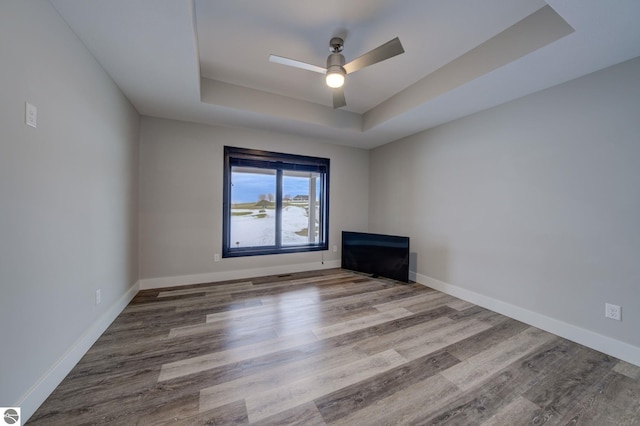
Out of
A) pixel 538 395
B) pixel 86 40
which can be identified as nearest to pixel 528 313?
pixel 538 395

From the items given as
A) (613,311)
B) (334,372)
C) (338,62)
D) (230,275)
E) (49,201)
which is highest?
(338,62)

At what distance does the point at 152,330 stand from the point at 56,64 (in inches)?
83.6

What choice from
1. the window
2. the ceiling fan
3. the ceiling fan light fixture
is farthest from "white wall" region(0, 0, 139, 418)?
the ceiling fan light fixture

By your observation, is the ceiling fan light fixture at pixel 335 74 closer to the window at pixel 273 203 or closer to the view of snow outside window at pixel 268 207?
the window at pixel 273 203

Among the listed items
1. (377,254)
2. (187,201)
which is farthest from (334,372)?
(187,201)

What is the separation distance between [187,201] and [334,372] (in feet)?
9.59

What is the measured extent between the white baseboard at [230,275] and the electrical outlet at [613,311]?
3.24m

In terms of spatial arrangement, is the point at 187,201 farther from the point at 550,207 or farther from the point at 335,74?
the point at 550,207

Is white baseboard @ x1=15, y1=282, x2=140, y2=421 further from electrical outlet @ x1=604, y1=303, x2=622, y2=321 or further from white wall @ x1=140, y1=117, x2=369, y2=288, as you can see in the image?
electrical outlet @ x1=604, y1=303, x2=622, y2=321

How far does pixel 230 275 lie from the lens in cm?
364

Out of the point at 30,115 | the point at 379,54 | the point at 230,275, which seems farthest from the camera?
the point at 230,275

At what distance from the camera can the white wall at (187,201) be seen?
3195 millimetres

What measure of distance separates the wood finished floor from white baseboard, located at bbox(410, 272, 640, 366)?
88 mm

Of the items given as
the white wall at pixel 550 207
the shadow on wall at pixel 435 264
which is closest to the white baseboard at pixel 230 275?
the shadow on wall at pixel 435 264
